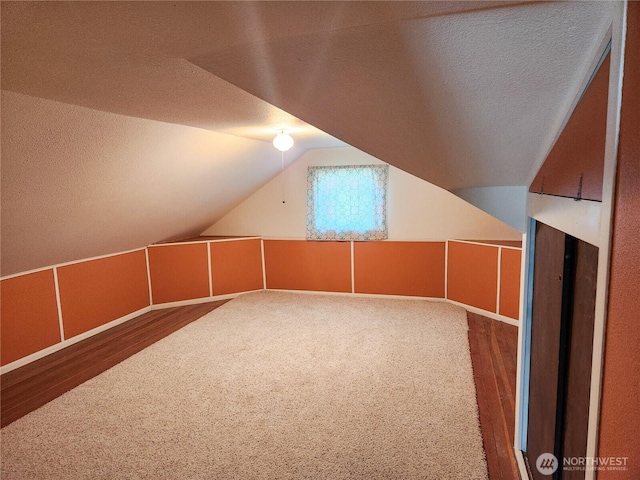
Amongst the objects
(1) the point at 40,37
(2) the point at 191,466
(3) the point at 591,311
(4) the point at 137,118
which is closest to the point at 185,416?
(2) the point at 191,466

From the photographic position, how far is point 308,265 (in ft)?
17.7

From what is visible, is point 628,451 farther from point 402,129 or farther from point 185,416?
point 185,416

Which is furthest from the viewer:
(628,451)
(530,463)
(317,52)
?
(530,463)

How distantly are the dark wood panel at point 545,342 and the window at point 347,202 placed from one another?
3.19 metres

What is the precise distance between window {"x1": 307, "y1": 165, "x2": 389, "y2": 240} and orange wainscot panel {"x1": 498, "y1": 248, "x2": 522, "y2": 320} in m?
1.50

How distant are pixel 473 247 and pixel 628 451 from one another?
423cm

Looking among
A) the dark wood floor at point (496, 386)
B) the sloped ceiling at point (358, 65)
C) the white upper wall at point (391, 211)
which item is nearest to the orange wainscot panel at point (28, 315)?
the sloped ceiling at point (358, 65)

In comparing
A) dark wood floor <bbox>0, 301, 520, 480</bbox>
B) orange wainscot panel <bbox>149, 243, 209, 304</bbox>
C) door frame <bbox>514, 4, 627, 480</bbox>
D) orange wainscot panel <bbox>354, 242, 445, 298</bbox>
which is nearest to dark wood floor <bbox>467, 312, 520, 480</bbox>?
dark wood floor <bbox>0, 301, 520, 480</bbox>

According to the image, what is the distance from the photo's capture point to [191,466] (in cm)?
216

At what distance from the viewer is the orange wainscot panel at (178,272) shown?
501 cm

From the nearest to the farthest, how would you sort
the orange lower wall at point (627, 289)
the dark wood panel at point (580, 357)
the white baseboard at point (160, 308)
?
the orange lower wall at point (627, 289) < the dark wood panel at point (580, 357) < the white baseboard at point (160, 308)
